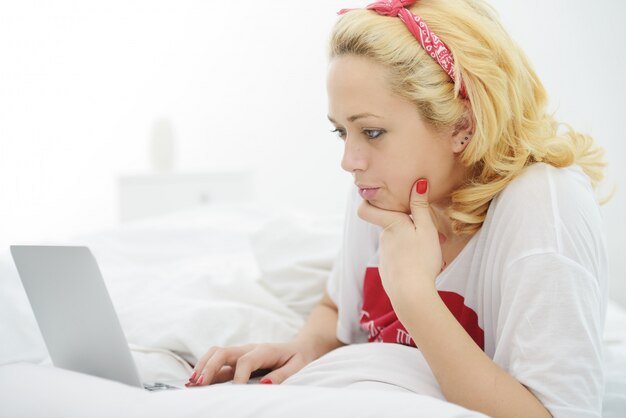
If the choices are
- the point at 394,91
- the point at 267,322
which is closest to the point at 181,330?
the point at 267,322

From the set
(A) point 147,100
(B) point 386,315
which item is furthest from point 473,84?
(A) point 147,100

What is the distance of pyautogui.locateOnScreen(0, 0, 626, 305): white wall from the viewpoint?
3680 mm

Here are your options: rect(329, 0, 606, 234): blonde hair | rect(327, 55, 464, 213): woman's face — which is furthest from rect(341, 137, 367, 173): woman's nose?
rect(329, 0, 606, 234): blonde hair

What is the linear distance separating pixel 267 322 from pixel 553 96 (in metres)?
2.04

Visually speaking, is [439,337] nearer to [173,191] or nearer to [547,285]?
[547,285]

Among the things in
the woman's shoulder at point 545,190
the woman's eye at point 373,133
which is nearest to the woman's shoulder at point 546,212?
the woman's shoulder at point 545,190

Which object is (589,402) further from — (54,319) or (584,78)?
(584,78)

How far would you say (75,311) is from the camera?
2.77 feet

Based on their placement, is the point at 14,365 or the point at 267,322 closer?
the point at 14,365

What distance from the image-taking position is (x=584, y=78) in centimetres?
279

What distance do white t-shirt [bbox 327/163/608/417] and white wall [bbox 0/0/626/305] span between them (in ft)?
8.63

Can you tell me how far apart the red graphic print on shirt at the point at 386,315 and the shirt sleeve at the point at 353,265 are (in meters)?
0.02

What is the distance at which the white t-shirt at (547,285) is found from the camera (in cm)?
83

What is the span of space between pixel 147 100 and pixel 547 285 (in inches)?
140
